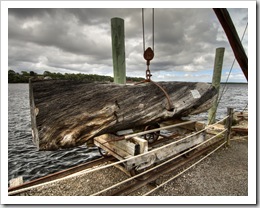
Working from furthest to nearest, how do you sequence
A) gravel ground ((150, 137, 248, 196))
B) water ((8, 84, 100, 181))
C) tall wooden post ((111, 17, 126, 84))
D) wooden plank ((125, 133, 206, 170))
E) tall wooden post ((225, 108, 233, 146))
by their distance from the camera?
water ((8, 84, 100, 181)), tall wooden post ((225, 108, 233, 146)), tall wooden post ((111, 17, 126, 84)), gravel ground ((150, 137, 248, 196)), wooden plank ((125, 133, 206, 170))

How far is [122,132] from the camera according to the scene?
10.3 feet

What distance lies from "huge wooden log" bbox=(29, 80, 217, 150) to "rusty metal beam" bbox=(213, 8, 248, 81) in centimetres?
146

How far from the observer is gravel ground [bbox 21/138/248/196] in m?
3.08

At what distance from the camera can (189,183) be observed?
3.32 meters

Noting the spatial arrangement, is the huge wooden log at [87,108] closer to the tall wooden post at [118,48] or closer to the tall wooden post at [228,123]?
the tall wooden post at [118,48]

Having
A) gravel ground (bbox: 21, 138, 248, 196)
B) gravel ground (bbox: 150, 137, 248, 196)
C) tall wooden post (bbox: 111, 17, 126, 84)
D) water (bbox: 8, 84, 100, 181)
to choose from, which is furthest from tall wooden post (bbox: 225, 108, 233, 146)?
water (bbox: 8, 84, 100, 181)

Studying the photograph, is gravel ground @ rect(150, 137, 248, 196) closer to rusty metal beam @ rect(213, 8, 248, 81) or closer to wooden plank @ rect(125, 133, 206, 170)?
wooden plank @ rect(125, 133, 206, 170)

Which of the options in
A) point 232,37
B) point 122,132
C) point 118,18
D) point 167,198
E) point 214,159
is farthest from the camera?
point 214,159

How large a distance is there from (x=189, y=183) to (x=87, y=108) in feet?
8.68

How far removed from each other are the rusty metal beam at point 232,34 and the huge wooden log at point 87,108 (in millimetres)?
1462
